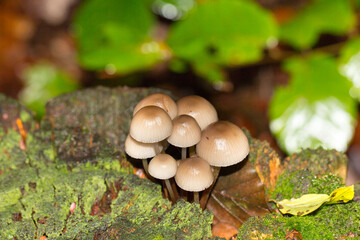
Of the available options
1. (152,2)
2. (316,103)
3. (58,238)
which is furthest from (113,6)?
(58,238)

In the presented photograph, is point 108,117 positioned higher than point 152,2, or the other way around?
point 152,2

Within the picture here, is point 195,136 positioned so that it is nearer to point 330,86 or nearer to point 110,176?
point 110,176

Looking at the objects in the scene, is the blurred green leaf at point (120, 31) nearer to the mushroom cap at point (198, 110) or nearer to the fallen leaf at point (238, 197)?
the mushroom cap at point (198, 110)

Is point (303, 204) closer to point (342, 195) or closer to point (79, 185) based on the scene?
point (342, 195)

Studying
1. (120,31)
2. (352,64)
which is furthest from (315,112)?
(120,31)

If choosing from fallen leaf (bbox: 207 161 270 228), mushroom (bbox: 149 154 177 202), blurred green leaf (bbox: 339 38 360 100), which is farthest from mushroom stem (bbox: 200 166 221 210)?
blurred green leaf (bbox: 339 38 360 100)

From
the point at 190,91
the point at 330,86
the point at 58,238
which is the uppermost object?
the point at 330,86
